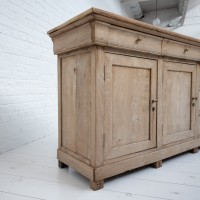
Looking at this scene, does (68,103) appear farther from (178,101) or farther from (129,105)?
(178,101)

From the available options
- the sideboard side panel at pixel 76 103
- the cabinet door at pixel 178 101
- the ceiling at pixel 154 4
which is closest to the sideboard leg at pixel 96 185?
the sideboard side panel at pixel 76 103

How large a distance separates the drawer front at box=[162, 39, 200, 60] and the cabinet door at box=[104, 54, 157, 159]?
0.17 meters

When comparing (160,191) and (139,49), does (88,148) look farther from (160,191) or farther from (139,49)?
(139,49)

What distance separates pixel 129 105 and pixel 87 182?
1.93ft

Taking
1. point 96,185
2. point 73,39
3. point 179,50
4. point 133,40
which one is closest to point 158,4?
point 179,50

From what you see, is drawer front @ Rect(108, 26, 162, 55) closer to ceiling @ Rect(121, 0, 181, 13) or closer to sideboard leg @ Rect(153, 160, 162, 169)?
sideboard leg @ Rect(153, 160, 162, 169)

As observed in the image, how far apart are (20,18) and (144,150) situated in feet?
5.90

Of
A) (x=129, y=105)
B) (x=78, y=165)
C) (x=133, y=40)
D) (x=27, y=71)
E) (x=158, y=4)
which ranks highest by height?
(x=158, y=4)

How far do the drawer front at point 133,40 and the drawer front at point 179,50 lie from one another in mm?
84

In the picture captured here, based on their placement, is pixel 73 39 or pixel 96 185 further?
pixel 73 39

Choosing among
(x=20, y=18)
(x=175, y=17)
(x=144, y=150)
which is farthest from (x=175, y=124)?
(x=175, y=17)

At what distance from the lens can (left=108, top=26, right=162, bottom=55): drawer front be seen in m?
1.34

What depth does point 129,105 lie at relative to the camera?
1501 mm

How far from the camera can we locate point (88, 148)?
1370mm
